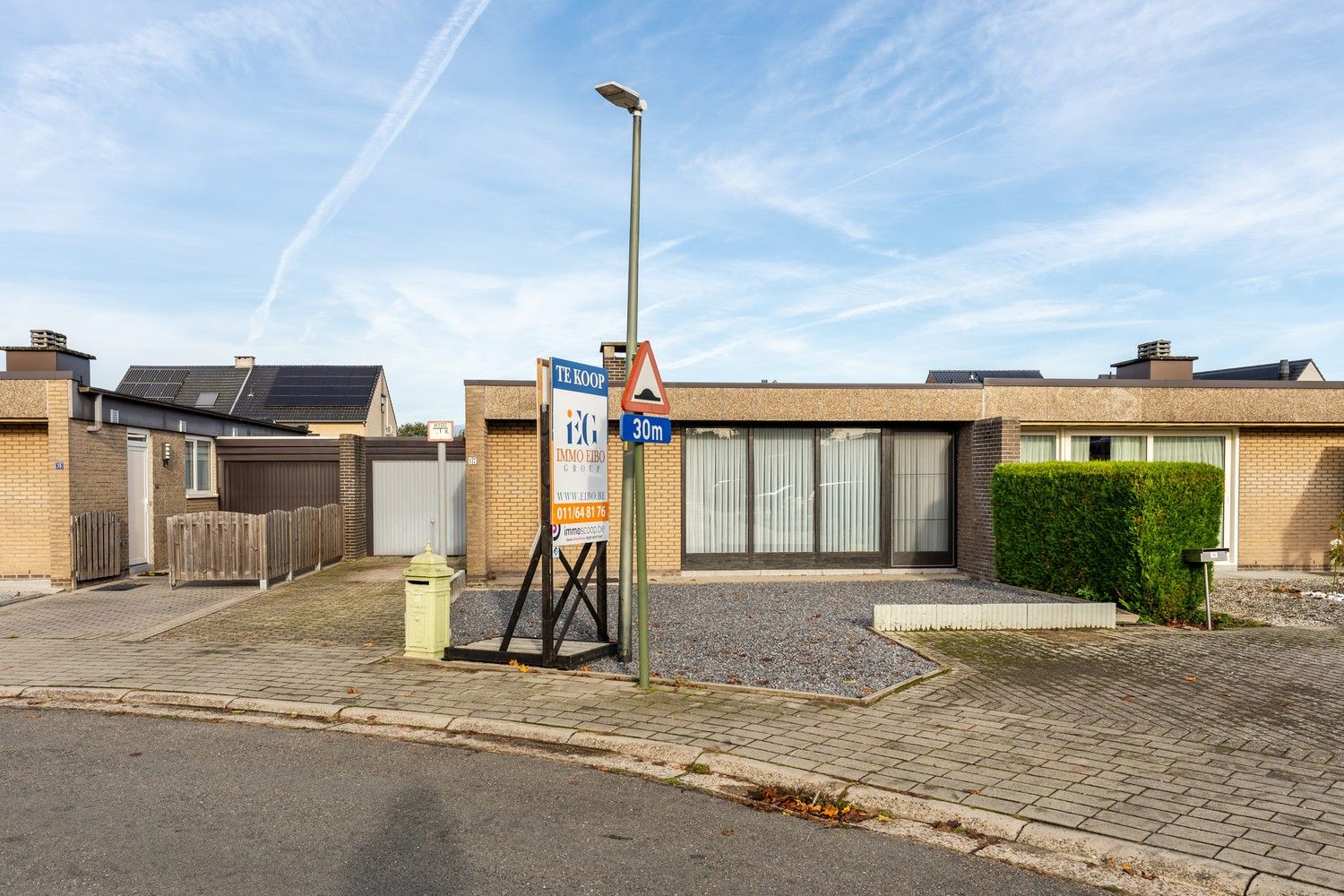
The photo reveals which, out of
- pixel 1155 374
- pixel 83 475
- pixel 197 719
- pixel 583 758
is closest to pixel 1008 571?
pixel 1155 374

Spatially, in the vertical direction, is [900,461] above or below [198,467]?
above

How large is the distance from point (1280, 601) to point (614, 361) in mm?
10604

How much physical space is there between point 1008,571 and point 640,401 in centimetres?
836

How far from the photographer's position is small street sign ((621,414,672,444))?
7828 mm

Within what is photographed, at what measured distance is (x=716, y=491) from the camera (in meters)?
15.7

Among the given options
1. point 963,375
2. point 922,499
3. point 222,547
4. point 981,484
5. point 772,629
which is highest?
point 963,375

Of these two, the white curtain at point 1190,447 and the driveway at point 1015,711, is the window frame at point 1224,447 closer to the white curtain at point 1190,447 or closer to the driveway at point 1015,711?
the white curtain at point 1190,447

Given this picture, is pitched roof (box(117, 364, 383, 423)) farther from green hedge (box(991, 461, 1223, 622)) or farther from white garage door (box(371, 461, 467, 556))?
green hedge (box(991, 461, 1223, 622))

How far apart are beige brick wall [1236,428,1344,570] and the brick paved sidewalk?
710cm

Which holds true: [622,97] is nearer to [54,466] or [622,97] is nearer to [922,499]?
[922,499]

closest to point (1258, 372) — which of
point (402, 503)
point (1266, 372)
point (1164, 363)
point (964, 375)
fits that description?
point (1266, 372)

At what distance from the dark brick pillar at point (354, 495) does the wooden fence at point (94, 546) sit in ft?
15.8

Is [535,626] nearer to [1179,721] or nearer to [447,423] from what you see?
[447,423]

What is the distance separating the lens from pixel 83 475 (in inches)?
590
